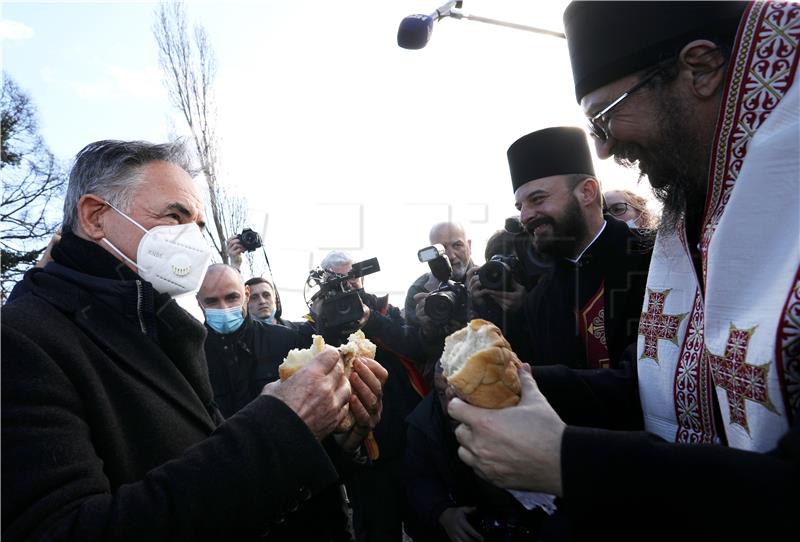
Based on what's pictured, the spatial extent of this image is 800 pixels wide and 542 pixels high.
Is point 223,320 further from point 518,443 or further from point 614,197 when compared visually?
point 614,197

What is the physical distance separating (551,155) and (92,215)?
126 inches

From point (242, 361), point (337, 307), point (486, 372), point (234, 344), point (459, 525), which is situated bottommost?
point (459, 525)

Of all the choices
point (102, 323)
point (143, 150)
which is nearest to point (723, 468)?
point (102, 323)

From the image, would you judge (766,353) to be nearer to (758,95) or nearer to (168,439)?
(758,95)

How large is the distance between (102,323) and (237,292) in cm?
278

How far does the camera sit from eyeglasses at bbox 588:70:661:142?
1.85 metres

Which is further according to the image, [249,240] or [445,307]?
[249,240]

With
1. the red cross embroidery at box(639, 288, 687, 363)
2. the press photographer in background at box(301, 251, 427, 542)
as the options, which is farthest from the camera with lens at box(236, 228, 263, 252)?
the red cross embroidery at box(639, 288, 687, 363)

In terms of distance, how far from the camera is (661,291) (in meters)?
2.04

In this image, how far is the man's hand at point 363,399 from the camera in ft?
6.79

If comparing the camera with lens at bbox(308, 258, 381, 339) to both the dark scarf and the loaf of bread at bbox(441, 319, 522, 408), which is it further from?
the loaf of bread at bbox(441, 319, 522, 408)

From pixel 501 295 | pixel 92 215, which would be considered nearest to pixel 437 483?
pixel 501 295

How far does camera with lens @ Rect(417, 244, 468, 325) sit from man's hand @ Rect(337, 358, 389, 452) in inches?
64.6

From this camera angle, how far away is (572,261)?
349 cm
